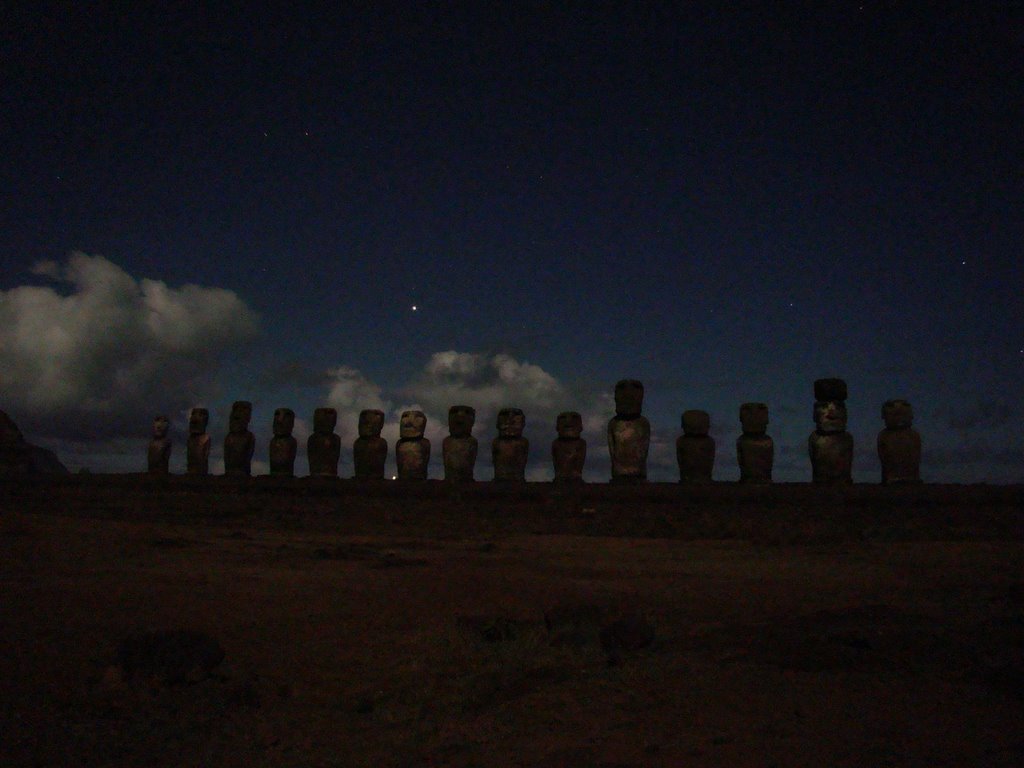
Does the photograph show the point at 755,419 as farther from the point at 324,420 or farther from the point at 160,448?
the point at 160,448

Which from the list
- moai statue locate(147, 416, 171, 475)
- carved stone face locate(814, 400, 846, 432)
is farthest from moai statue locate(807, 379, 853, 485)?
moai statue locate(147, 416, 171, 475)

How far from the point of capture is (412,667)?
4.05 m

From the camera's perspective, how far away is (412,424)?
20422 millimetres

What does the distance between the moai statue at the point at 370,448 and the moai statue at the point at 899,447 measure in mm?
11446

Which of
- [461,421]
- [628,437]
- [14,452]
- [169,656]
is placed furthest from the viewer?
[14,452]

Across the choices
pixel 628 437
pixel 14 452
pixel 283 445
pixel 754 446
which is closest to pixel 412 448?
pixel 283 445

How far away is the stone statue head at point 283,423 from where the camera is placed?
71.7 feet

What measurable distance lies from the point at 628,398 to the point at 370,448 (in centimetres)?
676

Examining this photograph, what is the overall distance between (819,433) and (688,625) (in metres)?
13.2

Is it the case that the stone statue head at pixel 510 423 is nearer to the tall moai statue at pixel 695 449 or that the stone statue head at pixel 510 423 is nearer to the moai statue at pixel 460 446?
the moai statue at pixel 460 446

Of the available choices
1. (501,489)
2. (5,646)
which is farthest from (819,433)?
(5,646)

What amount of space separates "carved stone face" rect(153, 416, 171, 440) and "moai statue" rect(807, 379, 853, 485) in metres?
17.5

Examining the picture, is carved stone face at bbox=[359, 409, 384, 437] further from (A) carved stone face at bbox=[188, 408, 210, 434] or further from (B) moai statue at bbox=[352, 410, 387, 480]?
(A) carved stone face at bbox=[188, 408, 210, 434]

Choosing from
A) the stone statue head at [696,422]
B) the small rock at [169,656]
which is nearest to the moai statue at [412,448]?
the stone statue head at [696,422]
